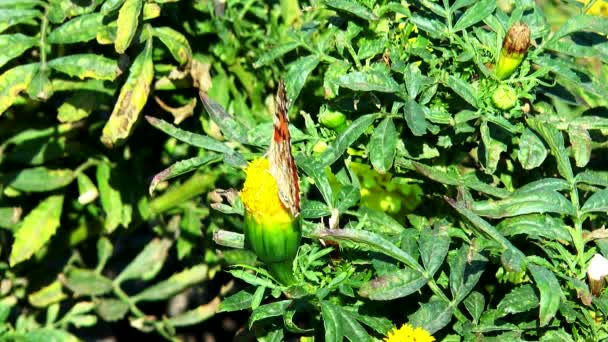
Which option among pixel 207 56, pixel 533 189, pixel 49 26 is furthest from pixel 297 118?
pixel 533 189

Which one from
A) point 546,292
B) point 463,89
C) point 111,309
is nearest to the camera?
point 546,292

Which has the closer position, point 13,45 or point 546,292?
point 546,292

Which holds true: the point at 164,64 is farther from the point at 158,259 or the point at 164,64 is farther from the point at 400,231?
the point at 400,231

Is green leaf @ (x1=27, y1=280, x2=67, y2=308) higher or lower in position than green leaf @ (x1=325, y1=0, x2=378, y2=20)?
lower

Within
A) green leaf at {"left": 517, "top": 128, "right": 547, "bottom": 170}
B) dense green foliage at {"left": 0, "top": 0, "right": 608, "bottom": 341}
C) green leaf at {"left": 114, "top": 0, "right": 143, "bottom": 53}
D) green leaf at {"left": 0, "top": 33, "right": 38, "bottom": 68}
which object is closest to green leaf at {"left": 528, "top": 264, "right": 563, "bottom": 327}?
dense green foliage at {"left": 0, "top": 0, "right": 608, "bottom": 341}

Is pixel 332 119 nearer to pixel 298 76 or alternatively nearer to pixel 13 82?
pixel 298 76

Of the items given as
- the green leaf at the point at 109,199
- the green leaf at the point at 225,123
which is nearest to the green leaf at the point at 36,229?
the green leaf at the point at 109,199

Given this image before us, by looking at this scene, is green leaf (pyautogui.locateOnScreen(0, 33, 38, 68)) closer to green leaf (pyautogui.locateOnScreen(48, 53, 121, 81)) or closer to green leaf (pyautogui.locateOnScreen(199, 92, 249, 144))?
green leaf (pyautogui.locateOnScreen(48, 53, 121, 81))

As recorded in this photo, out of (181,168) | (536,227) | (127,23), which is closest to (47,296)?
(127,23)
